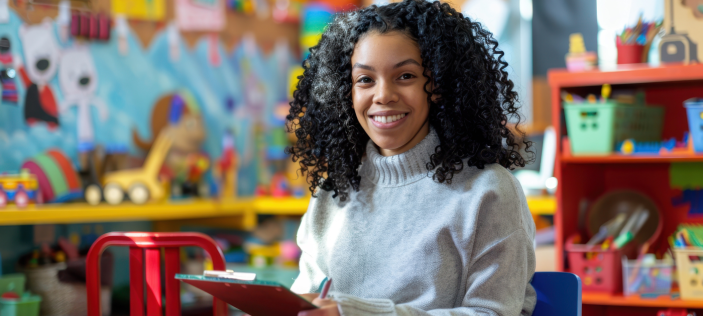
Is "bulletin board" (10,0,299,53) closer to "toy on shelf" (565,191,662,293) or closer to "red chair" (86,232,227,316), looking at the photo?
"red chair" (86,232,227,316)

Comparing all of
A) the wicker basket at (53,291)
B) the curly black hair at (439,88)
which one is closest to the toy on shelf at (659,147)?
the curly black hair at (439,88)

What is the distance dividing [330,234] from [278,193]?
1.59 meters

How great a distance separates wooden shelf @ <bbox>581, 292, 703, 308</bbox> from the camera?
179 cm

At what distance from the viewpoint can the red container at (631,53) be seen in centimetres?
193

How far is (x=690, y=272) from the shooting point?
1812 millimetres

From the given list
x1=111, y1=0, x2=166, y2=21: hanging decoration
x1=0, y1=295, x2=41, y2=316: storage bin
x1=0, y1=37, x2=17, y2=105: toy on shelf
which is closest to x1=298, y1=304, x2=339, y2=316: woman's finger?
x1=0, y1=295, x2=41, y2=316: storage bin

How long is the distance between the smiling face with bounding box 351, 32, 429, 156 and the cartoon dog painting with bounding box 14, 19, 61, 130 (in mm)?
1516

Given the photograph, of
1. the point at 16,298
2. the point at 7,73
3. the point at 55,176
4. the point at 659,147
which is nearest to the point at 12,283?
the point at 16,298

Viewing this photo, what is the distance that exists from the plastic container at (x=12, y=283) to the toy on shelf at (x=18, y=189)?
21 cm

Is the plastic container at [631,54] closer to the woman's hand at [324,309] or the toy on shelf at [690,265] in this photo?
the toy on shelf at [690,265]

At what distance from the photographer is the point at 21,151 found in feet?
7.10

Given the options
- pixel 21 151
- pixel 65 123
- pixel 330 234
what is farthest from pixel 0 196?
pixel 330 234

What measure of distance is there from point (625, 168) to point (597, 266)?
0.39 m

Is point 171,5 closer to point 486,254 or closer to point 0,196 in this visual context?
point 0,196
